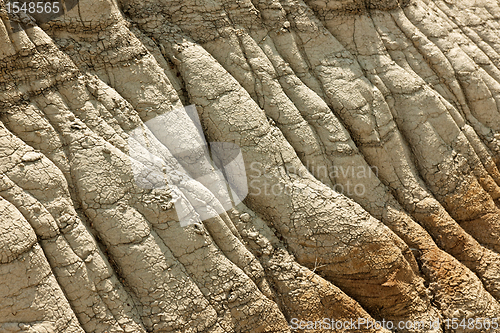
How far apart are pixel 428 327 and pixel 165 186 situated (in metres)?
3.00

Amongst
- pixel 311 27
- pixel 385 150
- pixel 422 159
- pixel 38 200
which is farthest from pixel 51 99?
pixel 422 159

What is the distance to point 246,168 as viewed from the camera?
431 cm

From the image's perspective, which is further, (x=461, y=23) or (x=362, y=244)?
(x=461, y=23)

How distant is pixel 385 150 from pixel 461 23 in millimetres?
2420

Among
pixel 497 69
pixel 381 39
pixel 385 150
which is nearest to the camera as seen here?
pixel 385 150

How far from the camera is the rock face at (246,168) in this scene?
3.50 metres

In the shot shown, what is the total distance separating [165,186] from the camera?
12.6 ft

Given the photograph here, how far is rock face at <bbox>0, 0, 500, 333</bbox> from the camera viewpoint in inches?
138

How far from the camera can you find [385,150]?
489 centimetres

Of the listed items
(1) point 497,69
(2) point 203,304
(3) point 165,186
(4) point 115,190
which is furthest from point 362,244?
(1) point 497,69

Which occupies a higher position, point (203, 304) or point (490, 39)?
point (490, 39)

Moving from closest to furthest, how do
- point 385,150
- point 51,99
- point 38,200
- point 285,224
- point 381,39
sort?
point 38,200 → point 51,99 → point 285,224 → point 385,150 → point 381,39

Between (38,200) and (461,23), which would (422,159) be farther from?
(38,200)

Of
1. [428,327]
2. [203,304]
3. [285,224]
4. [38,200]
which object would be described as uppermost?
[38,200]
